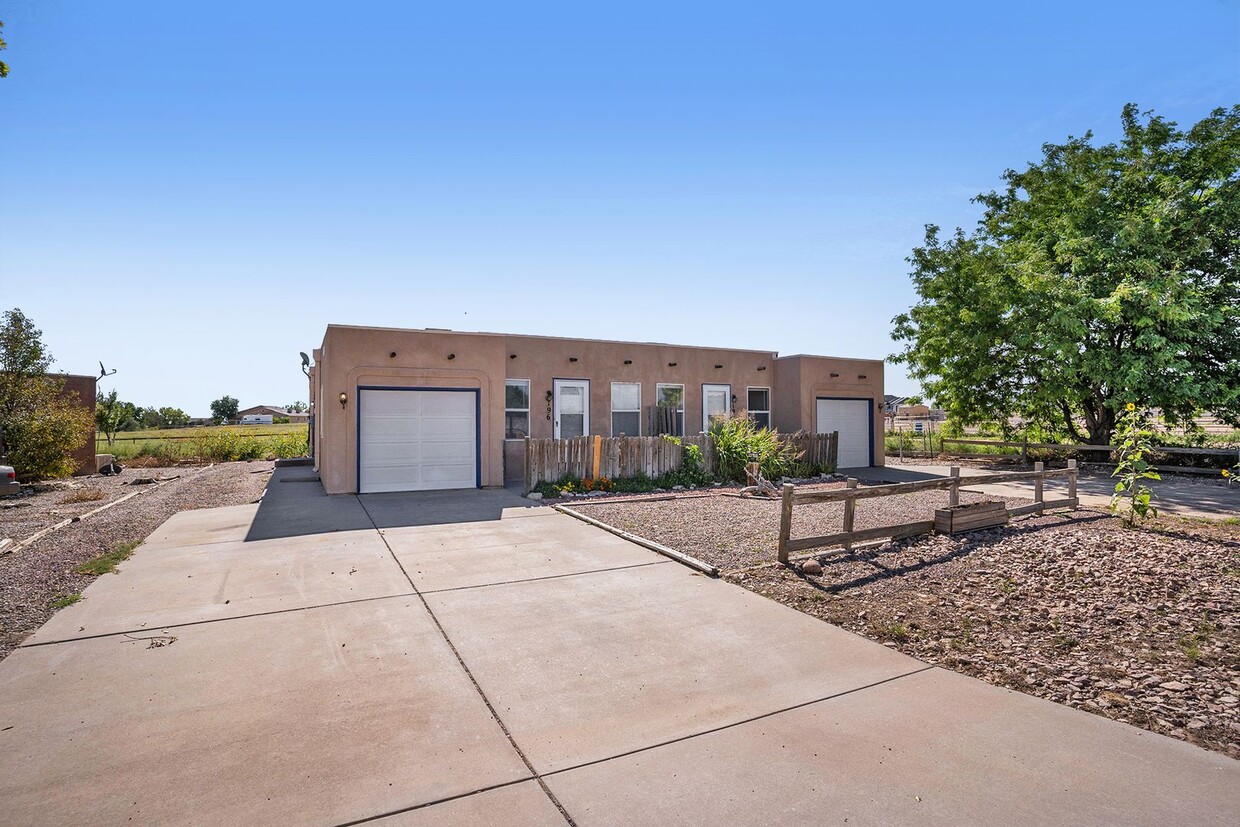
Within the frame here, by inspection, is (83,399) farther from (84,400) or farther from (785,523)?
(785,523)

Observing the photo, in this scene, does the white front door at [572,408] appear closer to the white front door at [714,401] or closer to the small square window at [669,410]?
the small square window at [669,410]

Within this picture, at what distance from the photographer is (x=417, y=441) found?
42.3 feet

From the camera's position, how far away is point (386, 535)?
8.26 meters

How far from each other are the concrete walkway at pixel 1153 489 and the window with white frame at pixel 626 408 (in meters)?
5.95

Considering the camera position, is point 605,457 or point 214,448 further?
point 214,448

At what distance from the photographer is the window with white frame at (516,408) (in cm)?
1488

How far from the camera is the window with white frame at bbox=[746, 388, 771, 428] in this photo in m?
17.9

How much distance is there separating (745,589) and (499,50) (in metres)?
9.93

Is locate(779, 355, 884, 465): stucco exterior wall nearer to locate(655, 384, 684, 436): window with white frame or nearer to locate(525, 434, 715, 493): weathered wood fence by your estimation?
locate(655, 384, 684, 436): window with white frame

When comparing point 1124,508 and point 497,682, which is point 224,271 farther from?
point 1124,508

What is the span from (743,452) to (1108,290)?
1097 cm

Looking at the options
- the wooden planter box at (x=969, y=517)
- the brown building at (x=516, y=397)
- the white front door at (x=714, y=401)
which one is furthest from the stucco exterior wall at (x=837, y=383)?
the wooden planter box at (x=969, y=517)

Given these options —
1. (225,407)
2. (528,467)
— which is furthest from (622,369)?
(225,407)

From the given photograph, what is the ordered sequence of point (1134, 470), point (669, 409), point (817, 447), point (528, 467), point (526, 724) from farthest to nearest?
point (669, 409) → point (817, 447) → point (528, 467) → point (1134, 470) → point (526, 724)
